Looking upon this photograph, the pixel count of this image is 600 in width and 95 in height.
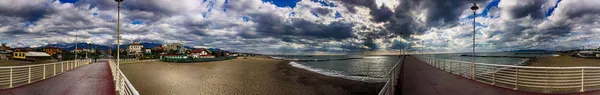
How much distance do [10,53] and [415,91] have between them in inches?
2900

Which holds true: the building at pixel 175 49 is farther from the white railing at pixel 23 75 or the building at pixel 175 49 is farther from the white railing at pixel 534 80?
the white railing at pixel 534 80

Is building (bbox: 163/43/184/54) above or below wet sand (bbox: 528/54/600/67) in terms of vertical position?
above

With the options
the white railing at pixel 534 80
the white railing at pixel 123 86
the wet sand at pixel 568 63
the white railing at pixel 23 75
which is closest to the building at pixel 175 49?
the white railing at pixel 23 75

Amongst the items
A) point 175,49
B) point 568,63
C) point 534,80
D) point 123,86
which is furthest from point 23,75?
point 175,49

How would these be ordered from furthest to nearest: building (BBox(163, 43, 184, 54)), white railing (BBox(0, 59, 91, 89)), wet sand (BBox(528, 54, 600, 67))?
building (BBox(163, 43, 184, 54)) → wet sand (BBox(528, 54, 600, 67)) → white railing (BBox(0, 59, 91, 89))

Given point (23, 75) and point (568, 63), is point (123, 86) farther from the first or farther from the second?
point (568, 63)

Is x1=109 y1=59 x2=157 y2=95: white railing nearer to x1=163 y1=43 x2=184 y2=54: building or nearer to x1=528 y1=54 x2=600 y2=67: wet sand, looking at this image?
x1=528 y1=54 x2=600 y2=67: wet sand

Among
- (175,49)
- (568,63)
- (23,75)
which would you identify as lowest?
(568,63)

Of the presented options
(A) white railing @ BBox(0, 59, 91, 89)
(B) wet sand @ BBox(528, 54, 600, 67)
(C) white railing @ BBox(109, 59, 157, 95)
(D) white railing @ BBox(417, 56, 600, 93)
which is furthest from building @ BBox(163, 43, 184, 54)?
(B) wet sand @ BBox(528, 54, 600, 67)

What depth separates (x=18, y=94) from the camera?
22.8 ft

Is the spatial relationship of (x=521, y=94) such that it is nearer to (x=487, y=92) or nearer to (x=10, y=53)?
(x=487, y=92)

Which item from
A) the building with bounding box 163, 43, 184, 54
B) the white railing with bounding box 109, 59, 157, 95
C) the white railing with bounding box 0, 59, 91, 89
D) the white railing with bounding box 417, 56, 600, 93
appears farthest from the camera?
the building with bounding box 163, 43, 184, 54

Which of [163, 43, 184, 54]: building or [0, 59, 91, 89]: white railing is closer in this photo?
[0, 59, 91, 89]: white railing

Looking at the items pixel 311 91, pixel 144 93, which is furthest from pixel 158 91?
pixel 311 91
